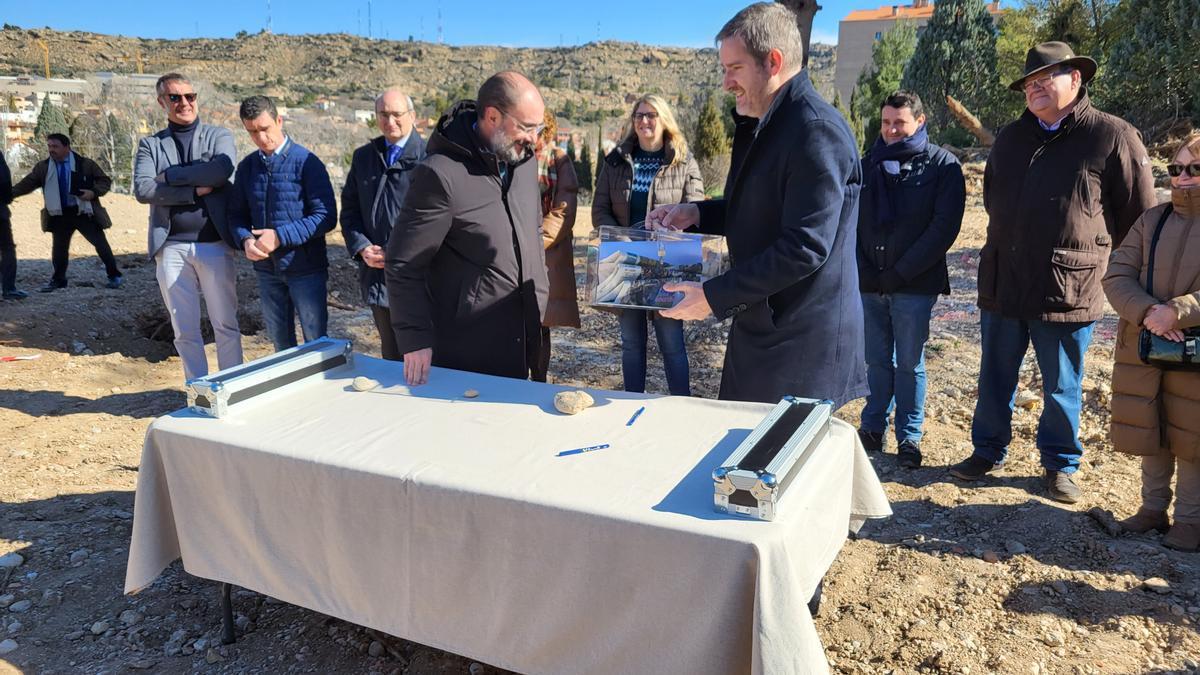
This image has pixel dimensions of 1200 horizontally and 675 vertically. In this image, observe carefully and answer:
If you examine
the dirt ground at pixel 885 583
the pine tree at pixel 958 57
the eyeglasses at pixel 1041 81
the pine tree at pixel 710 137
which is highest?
the pine tree at pixel 958 57

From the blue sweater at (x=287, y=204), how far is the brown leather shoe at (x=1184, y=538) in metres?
4.12

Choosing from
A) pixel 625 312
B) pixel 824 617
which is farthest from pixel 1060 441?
pixel 625 312

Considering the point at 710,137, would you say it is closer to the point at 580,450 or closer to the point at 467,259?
the point at 467,259

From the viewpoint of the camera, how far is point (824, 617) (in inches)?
105

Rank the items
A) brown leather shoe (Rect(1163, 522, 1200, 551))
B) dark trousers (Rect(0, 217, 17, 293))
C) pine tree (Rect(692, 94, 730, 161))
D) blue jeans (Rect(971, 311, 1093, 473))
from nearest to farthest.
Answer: brown leather shoe (Rect(1163, 522, 1200, 551)), blue jeans (Rect(971, 311, 1093, 473)), dark trousers (Rect(0, 217, 17, 293)), pine tree (Rect(692, 94, 730, 161))

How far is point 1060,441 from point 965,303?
12.4 feet

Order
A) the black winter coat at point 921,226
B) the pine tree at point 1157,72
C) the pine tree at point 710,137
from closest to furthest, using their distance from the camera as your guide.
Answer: the black winter coat at point 921,226 < the pine tree at point 1157,72 < the pine tree at point 710,137

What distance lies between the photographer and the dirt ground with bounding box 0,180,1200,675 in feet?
8.18

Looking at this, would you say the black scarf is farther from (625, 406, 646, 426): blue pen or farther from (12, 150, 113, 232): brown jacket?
(12, 150, 113, 232): brown jacket

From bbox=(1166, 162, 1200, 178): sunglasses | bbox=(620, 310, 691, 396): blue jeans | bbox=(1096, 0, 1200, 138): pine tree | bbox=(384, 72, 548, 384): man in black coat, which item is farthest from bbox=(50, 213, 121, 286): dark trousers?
bbox=(1096, 0, 1200, 138): pine tree

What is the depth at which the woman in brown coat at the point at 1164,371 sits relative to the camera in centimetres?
289

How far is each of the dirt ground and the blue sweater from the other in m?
1.34

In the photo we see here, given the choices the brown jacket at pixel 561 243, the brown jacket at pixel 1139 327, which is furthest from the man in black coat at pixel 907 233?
the brown jacket at pixel 561 243

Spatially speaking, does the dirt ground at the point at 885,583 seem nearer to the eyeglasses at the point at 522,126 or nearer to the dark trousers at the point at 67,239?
the eyeglasses at the point at 522,126
